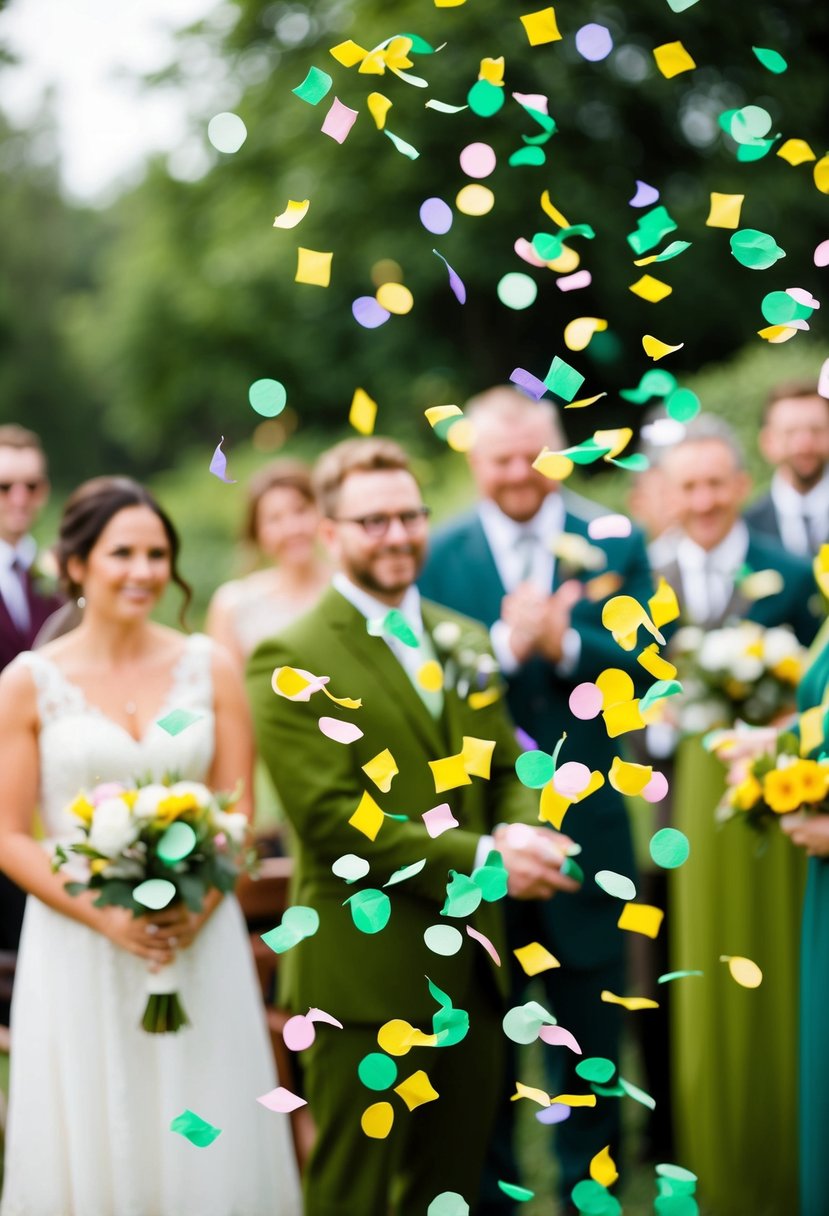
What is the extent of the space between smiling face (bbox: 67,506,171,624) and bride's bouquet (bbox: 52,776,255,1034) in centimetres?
53

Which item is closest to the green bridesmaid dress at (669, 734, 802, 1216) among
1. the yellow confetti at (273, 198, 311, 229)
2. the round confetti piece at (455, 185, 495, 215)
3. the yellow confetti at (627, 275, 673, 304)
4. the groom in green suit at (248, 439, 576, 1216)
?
the groom in green suit at (248, 439, 576, 1216)

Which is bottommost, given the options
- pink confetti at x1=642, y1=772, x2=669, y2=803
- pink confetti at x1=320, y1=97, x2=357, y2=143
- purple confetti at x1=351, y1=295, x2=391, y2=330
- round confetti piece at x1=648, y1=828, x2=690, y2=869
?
round confetti piece at x1=648, y1=828, x2=690, y2=869

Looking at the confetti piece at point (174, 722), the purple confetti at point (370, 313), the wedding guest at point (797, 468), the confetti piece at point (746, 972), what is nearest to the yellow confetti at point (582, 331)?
the purple confetti at point (370, 313)

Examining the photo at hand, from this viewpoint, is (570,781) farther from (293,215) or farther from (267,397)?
(293,215)

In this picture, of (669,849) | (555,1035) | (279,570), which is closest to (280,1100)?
(555,1035)

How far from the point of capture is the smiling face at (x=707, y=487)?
15.8 feet

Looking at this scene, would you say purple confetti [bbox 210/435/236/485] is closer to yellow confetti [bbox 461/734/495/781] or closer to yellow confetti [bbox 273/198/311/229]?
yellow confetti [bbox 273/198/311/229]

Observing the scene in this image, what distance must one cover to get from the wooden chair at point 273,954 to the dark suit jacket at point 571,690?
940mm

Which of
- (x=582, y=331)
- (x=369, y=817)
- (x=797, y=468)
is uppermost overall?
(x=582, y=331)

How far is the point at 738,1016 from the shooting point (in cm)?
418

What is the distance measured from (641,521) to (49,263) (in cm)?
3428

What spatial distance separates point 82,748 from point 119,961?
1.88 ft

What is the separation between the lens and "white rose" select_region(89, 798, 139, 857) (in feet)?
10.5

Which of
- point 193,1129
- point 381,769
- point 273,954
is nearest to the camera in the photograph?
point 381,769
